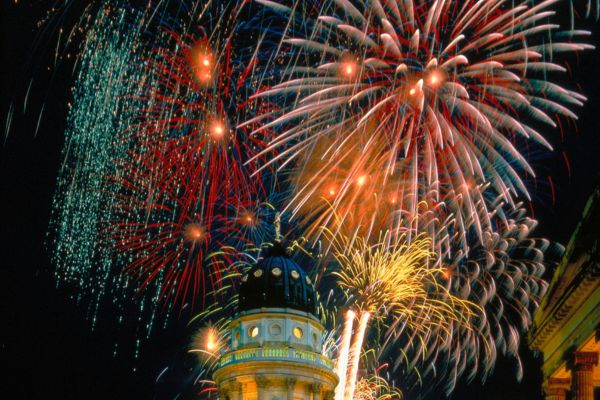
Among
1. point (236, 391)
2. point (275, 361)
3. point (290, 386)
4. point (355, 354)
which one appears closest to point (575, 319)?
point (355, 354)

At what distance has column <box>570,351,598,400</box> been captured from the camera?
37938 mm

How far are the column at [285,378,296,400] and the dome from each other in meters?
7.06

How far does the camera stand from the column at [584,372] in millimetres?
37938

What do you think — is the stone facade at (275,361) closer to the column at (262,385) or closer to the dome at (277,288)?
the column at (262,385)

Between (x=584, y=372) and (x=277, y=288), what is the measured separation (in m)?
33.3

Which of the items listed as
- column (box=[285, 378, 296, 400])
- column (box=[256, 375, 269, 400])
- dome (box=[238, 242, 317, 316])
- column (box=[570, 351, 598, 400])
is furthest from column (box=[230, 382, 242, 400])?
column (box=[570, 351, 598, 400])

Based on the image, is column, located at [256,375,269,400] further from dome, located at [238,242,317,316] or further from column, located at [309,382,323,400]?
dome, located at [238,242,317,316]

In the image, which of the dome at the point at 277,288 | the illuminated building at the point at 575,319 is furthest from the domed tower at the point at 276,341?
the illuminated building at the point at 575,319

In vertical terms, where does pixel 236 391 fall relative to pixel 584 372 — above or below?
above

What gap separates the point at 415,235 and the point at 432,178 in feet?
20.7

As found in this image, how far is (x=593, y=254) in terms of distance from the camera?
1240 inches

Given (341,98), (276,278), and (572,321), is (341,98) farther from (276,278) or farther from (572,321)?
(276,278)

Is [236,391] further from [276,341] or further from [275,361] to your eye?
[276,341]

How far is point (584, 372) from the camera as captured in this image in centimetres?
3828
